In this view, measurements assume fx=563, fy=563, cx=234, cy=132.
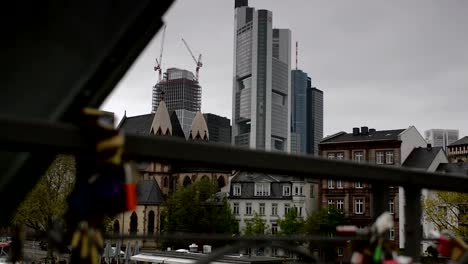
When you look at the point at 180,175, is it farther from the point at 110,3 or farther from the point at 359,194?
the point at 110,3

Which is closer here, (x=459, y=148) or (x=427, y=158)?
(x=427, y=158)

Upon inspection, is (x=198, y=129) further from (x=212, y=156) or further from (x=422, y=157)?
(x=212, y=156)

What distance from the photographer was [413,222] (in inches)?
104

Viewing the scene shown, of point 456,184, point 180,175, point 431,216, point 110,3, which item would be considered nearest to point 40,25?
point 110,3

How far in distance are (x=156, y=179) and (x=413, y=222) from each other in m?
89.5

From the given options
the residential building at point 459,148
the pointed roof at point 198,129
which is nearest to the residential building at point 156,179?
the pointed roof at point 198,129

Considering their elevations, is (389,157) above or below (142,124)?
below

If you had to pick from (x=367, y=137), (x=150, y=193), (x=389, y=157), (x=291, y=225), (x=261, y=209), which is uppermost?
(x=367, y=137)

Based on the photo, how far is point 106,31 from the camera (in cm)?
221

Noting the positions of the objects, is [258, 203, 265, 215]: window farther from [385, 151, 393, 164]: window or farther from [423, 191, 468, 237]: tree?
[423, 191, 468, 237]: tree

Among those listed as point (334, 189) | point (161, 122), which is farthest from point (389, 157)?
point (161, 122)

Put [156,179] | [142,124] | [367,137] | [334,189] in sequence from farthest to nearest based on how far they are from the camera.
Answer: [142,124] < [156,179] < [334,189] < [367,137]

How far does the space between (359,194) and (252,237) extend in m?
58.6

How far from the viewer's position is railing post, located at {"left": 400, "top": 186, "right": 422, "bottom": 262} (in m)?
2.62
